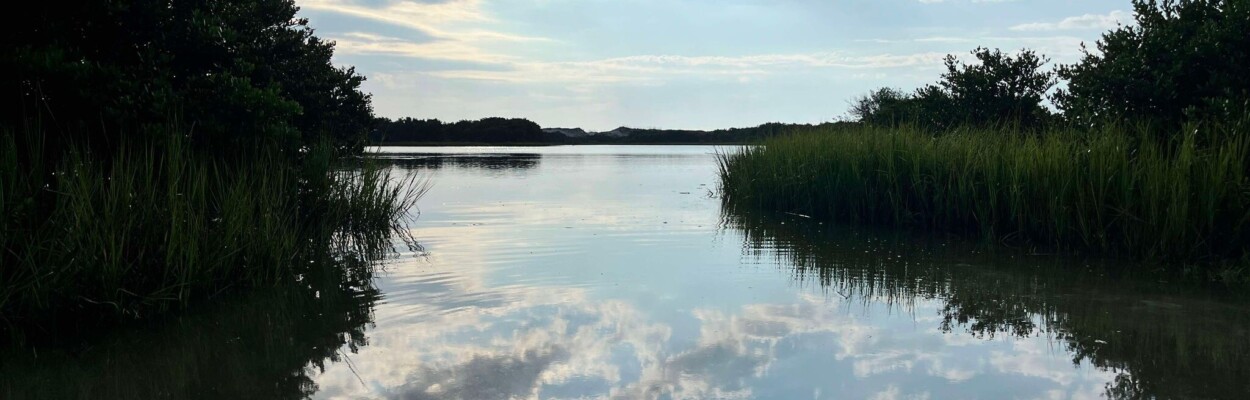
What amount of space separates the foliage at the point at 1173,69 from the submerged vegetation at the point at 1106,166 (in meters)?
0.02

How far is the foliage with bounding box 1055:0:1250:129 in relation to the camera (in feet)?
30.5

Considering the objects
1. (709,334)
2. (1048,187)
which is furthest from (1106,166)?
(709,334)

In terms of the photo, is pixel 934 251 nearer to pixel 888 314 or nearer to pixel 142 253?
pixel 888 314

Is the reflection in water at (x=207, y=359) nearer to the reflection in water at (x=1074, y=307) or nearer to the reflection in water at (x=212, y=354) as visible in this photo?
the reflection in water at (x=212, y=354)

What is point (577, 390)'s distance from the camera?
4449mm

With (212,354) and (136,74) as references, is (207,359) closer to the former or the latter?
(212,354)

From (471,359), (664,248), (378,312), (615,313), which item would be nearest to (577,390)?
(471,359)

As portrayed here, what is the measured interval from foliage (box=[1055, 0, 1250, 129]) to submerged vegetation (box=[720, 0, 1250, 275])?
15 millimetres

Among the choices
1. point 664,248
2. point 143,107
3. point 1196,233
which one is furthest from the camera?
point 664,248

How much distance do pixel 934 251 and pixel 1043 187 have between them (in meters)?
1.23

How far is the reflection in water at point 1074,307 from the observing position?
4727mm

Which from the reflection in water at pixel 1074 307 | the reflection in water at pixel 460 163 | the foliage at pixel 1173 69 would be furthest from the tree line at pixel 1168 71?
the reflection in water at pixel 460 163

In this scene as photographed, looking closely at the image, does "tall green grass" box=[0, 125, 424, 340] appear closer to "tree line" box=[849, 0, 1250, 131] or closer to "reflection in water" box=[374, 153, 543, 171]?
"tree line" box=[849, 0, 1250, 131]

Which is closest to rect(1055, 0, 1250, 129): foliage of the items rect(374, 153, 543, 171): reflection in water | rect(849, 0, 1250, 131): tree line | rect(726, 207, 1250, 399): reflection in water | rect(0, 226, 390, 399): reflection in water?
rect(849, 0, 1250, 131): tree line
